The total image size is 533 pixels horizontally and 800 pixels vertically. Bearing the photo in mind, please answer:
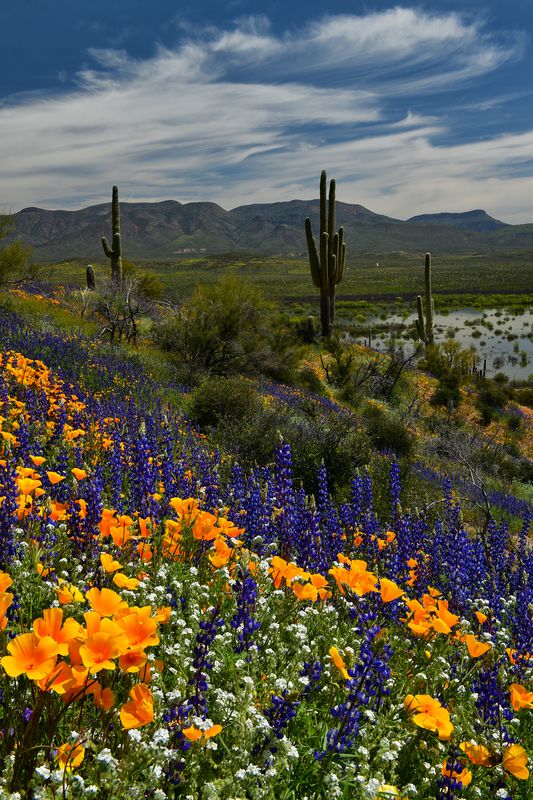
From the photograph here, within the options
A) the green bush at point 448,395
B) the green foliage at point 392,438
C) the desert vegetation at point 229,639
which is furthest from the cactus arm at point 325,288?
the desert vegetation at point 229,639

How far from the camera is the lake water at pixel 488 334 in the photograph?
3188 cm

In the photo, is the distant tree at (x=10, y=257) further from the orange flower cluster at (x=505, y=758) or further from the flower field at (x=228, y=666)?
the orange flower cluster at (x=505, y=758)

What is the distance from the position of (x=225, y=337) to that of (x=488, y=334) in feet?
108

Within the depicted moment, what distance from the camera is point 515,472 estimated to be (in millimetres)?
14570

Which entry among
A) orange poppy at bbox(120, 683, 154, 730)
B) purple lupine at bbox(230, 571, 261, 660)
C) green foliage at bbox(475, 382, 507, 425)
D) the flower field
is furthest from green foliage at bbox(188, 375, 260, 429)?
green foliage at bbox(475, 382, 507, 425)

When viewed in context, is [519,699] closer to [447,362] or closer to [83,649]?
[83,649]

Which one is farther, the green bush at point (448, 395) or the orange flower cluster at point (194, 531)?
the green bush at point (448, 395)

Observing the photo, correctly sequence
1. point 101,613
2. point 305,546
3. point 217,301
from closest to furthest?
1. point 101,613
2. point 305,546
3. point 217,301

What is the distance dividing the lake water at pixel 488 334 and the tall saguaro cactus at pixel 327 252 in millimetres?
8996

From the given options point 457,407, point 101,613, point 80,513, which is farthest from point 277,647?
point 457,407

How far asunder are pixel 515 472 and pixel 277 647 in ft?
45.9

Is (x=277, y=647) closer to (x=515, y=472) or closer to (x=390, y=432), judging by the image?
(x=390, y=432)

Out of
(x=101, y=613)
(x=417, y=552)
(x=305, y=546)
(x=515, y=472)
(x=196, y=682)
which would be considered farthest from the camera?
(x=515, y=472)

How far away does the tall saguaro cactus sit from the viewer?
22172 millimetres
